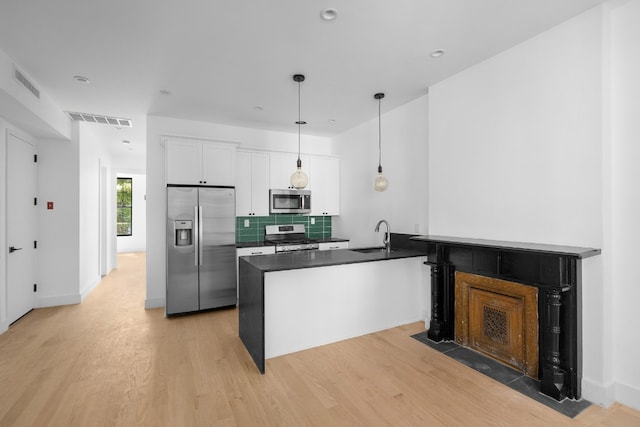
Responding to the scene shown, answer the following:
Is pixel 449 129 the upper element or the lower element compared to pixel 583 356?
upper

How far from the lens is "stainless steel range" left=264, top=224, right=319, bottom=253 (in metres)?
5.04

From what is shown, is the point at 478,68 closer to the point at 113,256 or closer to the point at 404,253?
the point at 404,253

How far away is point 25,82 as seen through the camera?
3180 mm

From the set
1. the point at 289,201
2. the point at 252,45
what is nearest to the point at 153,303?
the point at 289,201

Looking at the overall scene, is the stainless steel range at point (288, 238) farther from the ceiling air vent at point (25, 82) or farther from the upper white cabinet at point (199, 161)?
the ceiling air vent at point (25, 82)

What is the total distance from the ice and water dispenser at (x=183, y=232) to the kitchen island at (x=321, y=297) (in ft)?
4.57

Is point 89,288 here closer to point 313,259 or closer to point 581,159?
point 313,259

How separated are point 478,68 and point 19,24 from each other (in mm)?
3989

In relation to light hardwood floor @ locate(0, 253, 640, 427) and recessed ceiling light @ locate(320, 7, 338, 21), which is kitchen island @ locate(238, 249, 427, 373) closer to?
light hardwood floor @ locate(0, 253, 640, 427)

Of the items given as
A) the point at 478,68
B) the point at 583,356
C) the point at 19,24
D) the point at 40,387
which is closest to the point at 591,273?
the point at 583,356

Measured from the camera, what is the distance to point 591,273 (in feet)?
7.54

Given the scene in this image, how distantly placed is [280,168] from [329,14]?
3.32 metres

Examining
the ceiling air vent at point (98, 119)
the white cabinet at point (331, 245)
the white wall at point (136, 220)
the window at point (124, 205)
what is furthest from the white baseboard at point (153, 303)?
the window at point (124, 205)

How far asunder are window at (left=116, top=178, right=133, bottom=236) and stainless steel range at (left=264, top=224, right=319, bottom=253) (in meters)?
7.45
